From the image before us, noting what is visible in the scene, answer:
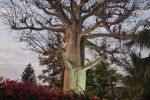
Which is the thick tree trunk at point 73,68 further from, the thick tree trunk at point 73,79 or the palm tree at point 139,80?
the palm tree at point 139,80

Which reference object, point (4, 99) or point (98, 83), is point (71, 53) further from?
point (98, 83)

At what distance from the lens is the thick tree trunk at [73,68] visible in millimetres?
11352

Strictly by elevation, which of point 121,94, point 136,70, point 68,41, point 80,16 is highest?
point 80,16

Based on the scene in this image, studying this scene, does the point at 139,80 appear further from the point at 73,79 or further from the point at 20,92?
the point at 20,92

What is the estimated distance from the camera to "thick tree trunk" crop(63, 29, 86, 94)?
37.2ft

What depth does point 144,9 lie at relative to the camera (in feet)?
39.5

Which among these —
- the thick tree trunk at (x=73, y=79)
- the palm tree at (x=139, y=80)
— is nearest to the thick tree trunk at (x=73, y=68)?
the thick tree trunk at (x=73, y=79)

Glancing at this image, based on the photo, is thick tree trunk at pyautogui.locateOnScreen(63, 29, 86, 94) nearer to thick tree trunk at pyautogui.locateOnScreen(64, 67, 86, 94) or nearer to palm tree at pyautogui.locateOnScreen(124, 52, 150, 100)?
thick tree trunk at pyautogui.locateOnScreen(64, 67, 86, 94)

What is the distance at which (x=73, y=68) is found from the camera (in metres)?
11.4

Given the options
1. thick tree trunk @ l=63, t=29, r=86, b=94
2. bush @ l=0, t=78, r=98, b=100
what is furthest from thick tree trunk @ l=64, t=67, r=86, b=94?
bush @ l=0, t=78, r=98, b=100

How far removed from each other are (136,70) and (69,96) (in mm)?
7187

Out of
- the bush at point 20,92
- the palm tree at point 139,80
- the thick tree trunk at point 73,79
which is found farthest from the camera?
the palm tree at point 139,80

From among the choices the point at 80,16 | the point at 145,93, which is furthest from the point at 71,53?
the point at 145,93

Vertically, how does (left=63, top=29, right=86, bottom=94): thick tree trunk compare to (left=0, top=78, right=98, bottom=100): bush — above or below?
above
